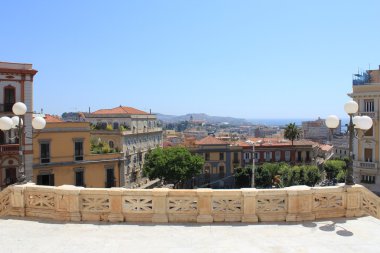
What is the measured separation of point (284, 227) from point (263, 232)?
0.68 meters

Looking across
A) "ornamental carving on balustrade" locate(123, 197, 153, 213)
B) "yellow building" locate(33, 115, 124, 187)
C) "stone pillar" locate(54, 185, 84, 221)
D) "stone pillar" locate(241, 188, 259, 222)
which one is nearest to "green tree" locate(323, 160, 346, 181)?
"yellow building" locate(33, 115, 124, 187)

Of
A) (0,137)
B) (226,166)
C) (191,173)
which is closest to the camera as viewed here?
(0,137)

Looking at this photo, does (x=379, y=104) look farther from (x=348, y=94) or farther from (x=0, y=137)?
(x=0, y=137)

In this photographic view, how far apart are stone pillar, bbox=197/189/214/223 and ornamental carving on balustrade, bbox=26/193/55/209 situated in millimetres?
4000

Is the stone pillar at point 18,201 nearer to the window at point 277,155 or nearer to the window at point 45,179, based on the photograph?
the window at point 45,179

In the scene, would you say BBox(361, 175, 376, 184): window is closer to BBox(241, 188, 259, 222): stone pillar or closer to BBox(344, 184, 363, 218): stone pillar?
BBox(344, 184, 363, 218): stone pillar

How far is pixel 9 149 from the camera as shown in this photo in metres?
34.1

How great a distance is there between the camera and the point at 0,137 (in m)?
34.2

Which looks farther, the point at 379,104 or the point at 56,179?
the point at 379,104

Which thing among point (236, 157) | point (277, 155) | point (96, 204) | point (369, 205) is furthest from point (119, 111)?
point (369, 205)

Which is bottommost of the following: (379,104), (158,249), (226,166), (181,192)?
(226,166)

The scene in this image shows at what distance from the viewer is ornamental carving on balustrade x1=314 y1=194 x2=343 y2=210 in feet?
32.2

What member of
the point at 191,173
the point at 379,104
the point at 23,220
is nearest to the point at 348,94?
the point at 379,104

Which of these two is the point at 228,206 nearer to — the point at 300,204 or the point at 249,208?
the point at 249,208
